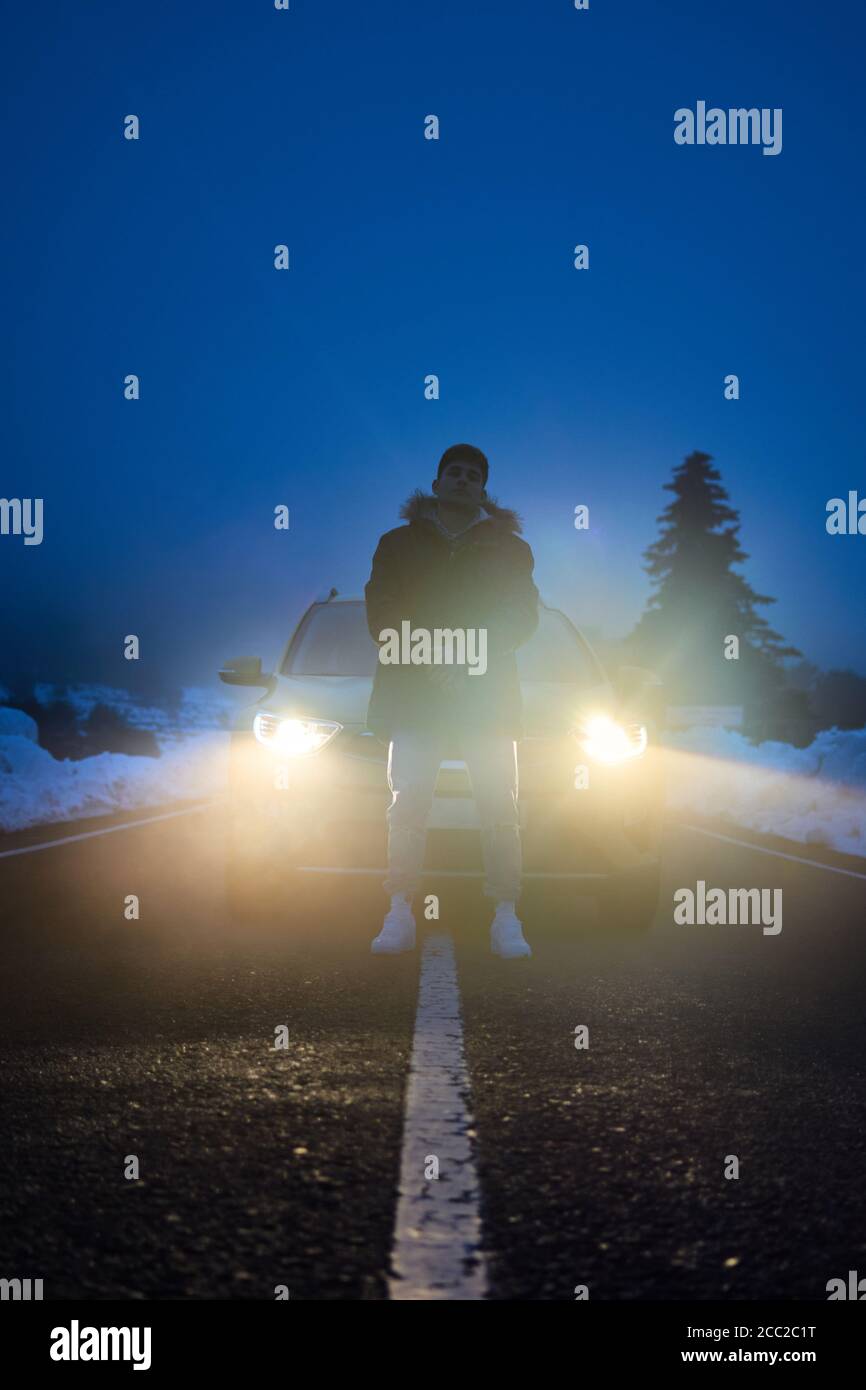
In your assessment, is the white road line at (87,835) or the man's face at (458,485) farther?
the white road line at (87,835)

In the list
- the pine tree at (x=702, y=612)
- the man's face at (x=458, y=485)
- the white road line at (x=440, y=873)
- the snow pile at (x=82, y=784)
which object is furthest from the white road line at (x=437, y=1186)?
the pine tree at (x=702, y=612)

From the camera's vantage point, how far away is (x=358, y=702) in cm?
562

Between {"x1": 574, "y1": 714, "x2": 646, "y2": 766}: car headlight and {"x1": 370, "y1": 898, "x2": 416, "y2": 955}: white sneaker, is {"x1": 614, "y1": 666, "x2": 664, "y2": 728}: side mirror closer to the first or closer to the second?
{"x1": 574, "y1": 714, "x2": 646, "y2": 766}: car headlight

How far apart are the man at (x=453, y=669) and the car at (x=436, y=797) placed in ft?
0.70

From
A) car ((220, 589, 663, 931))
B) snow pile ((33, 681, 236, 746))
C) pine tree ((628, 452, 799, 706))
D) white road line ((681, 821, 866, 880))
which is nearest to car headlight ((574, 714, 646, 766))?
car ((220, 589, 663, 931))

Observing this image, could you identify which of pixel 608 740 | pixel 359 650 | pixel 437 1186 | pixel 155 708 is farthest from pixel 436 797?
pixel 155 708

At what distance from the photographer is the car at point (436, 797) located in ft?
17.9

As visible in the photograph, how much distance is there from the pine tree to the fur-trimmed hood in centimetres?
5022

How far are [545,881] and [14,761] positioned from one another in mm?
12142

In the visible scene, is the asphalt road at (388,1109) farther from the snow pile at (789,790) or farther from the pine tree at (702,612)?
the pine tree at (702,612)

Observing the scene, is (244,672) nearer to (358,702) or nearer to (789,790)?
(358,702)

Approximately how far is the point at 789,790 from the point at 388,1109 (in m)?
14.5
